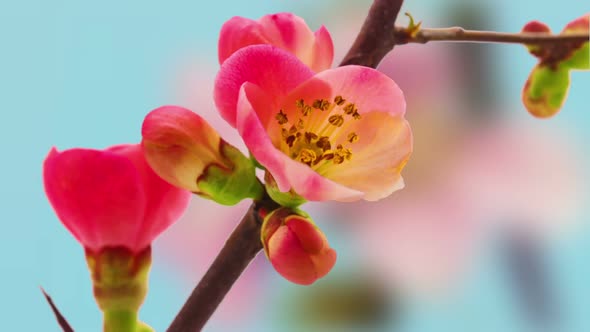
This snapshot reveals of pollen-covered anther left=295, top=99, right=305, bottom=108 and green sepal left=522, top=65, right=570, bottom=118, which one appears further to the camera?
green sepal left=522, top=65, right=570, bottom=118

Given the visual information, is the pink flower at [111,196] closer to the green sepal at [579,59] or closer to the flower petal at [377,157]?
the flower petal at [377,157]

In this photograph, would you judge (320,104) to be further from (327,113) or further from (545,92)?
(545,92)

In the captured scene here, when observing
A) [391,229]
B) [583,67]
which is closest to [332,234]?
[391,229]

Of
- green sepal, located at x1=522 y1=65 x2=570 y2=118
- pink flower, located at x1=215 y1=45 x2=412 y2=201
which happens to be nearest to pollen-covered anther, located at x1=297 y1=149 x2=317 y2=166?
pink flower, located at x1=215 y1=45 x2=412 y2=201

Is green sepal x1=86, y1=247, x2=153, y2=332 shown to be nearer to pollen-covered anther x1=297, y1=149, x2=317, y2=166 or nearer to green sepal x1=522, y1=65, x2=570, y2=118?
pollen-covered anther x1=297, y1=149, x2=317, y2=166

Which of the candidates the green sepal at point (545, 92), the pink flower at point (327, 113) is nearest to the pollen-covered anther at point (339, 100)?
the pink flower at point (327, 113)

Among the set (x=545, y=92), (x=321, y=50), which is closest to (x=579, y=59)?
(x=545, y=92)

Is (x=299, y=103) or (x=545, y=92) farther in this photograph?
(x=545, y=92)
